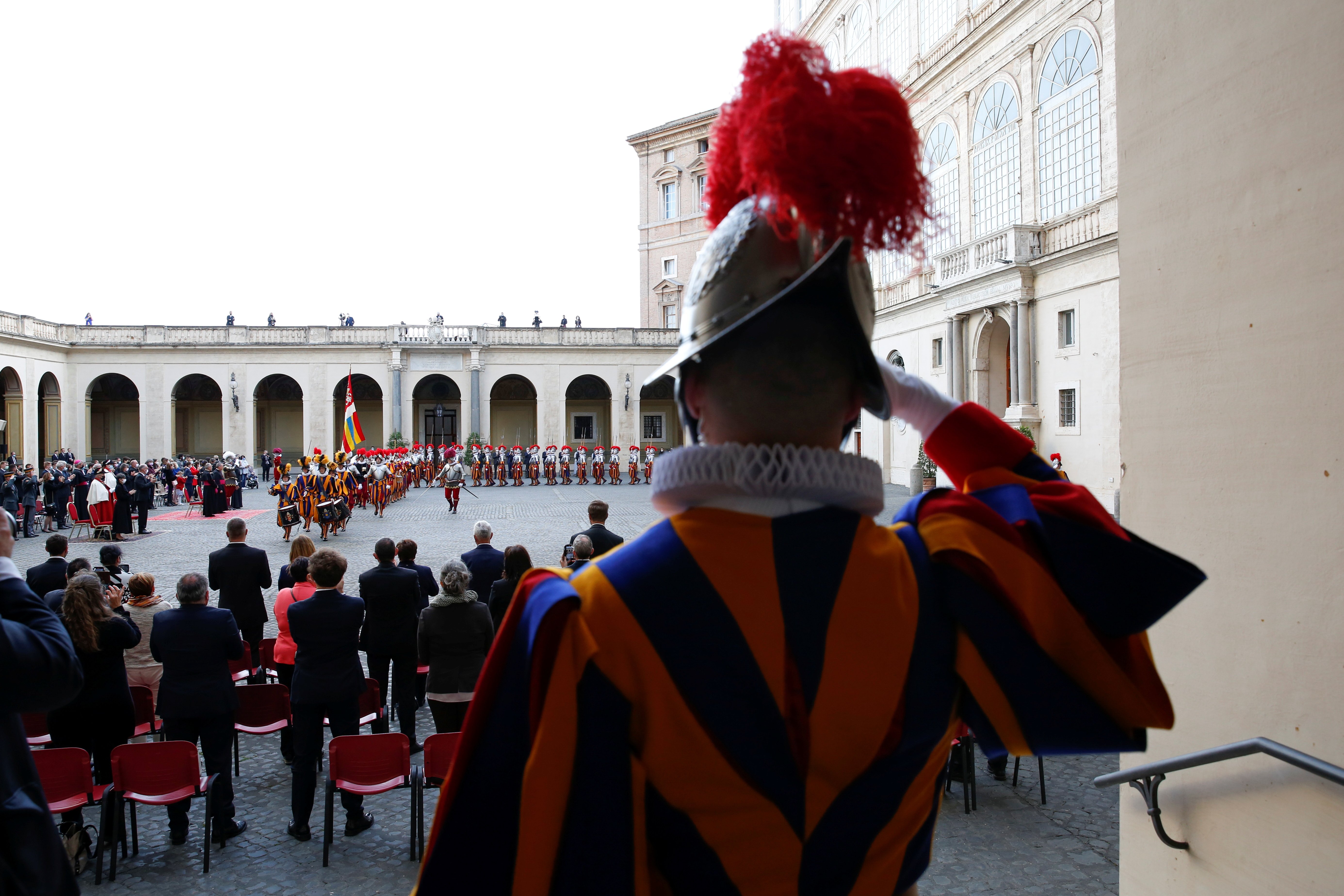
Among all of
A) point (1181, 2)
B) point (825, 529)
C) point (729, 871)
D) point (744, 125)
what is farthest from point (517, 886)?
point (1181, 2)

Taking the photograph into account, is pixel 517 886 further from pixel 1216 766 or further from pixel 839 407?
pixel 1216 766

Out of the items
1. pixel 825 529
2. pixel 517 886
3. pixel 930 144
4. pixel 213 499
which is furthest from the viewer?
pixel 930 144

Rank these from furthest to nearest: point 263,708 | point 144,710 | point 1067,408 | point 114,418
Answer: point 114,418 < point 1067,408 < point 144,710 < point 263,708

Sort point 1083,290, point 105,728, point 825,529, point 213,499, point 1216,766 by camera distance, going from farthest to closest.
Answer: point 213,499 → point 1083,290 → point 105,728 → point 1216,766 → point 825,529

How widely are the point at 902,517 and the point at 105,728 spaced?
5217 mm

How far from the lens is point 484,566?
24.0 ft

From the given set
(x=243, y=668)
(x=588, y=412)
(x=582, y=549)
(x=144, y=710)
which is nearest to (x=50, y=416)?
(x=588, y=412)

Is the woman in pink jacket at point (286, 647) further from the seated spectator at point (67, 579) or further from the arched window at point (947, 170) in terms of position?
the arched window at point (947, 170)

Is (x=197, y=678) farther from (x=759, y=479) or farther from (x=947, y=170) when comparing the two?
(x=947, y=170)

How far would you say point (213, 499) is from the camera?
23.2 metres

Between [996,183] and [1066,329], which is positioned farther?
[996,183]

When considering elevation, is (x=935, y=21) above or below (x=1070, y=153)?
above

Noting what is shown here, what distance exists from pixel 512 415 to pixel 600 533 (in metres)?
38.8

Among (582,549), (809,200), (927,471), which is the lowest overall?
(927,471)
